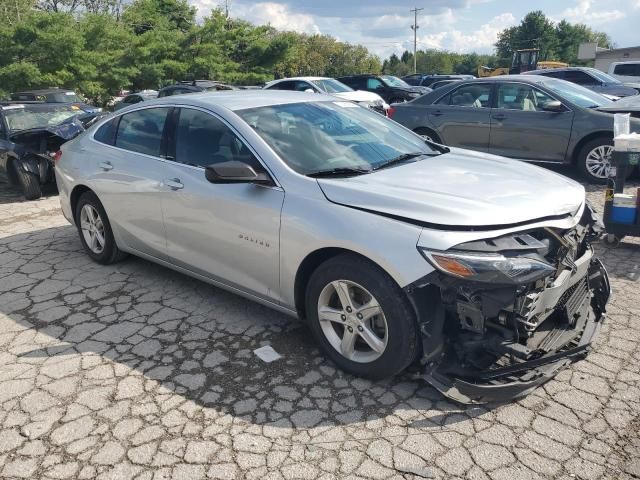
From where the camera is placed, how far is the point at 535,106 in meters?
8.26

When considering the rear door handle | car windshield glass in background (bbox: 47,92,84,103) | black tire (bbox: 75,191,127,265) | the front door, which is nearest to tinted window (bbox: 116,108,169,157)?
the front door

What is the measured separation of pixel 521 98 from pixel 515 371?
6.60 m

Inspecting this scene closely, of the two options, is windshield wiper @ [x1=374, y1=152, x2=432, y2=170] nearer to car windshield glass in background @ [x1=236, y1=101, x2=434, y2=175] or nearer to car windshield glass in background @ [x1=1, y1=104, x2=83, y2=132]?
car windshield glass in background @ [x1=236, y1=101, x2=434, y2=175]

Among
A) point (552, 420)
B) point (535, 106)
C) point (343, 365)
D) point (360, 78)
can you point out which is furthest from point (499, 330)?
point (360, 78)

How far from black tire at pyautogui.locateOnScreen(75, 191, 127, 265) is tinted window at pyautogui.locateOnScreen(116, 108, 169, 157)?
0.63 metres

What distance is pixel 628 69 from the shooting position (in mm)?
20078

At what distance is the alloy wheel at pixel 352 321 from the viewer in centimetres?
307

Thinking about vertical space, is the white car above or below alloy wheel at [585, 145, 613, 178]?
above

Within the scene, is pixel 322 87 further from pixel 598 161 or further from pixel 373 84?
pixel 598 161

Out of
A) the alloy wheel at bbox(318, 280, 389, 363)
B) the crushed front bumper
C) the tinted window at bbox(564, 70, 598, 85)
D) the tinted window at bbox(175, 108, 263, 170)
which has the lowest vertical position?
the crushed front bumper

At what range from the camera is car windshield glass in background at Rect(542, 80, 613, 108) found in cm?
816

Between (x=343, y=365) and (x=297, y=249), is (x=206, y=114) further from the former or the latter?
(x=343, y=365)

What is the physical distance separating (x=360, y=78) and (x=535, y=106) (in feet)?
43.8

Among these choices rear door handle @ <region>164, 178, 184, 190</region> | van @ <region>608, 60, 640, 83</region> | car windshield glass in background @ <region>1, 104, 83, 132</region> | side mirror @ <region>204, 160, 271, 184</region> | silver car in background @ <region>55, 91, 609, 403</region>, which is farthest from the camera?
van @ <region>608, 60, 640, 83</region>
